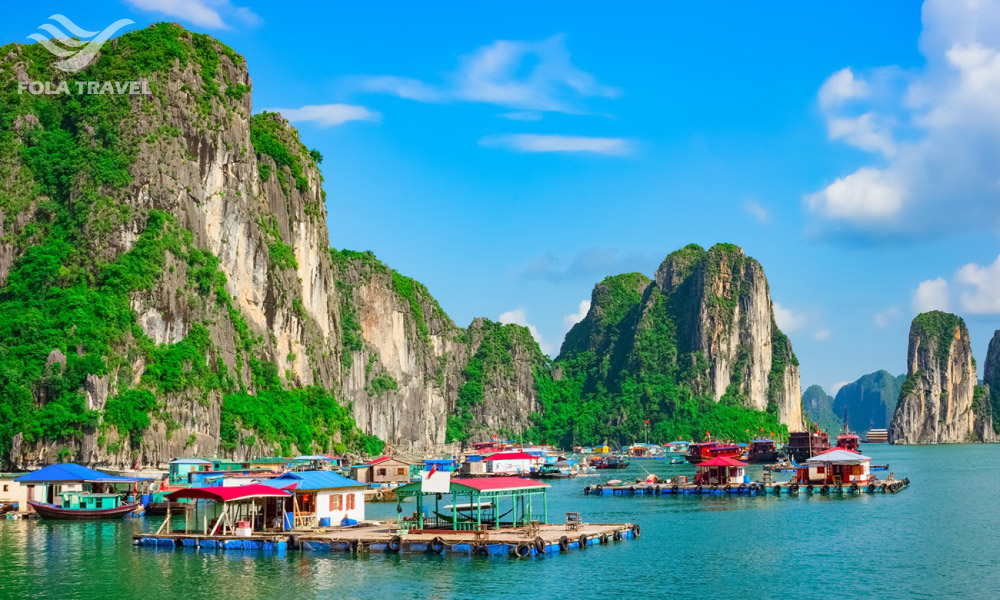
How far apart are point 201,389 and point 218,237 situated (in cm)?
2627

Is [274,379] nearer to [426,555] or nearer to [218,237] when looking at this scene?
[218,237]

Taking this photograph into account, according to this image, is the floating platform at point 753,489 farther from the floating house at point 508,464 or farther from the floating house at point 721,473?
the floating house at point 508,464

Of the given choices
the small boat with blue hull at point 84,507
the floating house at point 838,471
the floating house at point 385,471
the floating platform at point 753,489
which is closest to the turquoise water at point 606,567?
the small boat with blue hull at point 84,507

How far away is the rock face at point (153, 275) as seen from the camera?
4094 inches

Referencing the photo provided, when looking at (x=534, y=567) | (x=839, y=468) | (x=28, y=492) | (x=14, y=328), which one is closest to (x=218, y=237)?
(x=14, y=328)

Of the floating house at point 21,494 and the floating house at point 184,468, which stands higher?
the floating house at point 184,468

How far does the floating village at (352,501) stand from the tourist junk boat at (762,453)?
44792 millimetres

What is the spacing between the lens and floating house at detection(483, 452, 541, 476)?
125 meters

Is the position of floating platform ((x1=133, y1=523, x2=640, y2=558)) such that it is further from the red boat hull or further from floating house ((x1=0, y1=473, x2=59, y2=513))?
floating house ((x1=0, y1=473, x2=59, y2=513))

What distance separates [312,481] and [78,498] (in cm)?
2318

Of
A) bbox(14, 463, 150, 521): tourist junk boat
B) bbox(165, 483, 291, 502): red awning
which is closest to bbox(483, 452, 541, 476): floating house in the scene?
bbox(14, 463, 150, 521): tourist junk boat

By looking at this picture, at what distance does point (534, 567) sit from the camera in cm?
4744

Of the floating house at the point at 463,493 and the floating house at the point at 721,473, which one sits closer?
the floating house at the point at 463,493

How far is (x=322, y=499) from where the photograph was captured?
5884 cm
